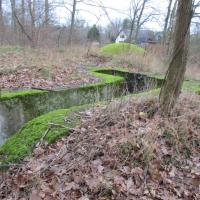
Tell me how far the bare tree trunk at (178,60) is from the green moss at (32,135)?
1265 mm

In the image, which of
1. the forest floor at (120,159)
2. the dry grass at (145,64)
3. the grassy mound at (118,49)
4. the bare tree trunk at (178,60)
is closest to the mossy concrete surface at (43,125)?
Answer: the forest floor at (120,159)

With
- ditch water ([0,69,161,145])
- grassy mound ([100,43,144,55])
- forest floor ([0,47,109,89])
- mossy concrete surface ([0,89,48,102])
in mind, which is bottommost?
ditch water ([0,69,161,145])

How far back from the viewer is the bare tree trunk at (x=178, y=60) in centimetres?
303

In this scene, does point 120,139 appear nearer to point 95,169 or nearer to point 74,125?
point 95,169

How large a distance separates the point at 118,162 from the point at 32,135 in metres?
1.21

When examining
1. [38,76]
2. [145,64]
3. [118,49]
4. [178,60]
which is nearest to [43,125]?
[178,60]

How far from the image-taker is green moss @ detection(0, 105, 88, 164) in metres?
2.81

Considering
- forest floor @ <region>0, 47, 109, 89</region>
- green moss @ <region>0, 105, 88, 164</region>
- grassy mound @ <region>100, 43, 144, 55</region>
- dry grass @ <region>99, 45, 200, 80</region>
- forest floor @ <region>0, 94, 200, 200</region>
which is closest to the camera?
Result: forest floor @ <region>0, 94, 200, 200</region>

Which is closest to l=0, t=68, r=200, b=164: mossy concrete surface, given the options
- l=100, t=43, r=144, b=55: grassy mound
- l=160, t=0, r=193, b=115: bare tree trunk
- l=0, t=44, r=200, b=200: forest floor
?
l=0, t=44, r=200, b=200: forest floor

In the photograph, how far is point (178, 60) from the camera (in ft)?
10.4

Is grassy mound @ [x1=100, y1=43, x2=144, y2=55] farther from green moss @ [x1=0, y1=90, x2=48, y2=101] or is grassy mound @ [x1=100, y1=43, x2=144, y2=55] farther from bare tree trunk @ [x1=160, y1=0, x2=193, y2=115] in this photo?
bare tree trunk @ [x1=160, y1=0, x2=193, y2=115]

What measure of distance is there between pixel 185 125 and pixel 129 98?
103 centimetres

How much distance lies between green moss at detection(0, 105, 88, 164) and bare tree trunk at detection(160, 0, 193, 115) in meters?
1.27

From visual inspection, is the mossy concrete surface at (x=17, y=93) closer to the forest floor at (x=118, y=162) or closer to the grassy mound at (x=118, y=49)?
the forest floor at (x=118, y=162)
